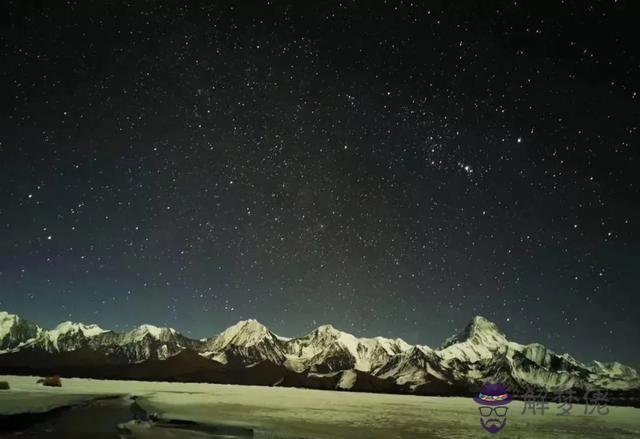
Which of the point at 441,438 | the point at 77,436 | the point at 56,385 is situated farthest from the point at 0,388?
the point at 441,438

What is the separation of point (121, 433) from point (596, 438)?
29438 millimetres

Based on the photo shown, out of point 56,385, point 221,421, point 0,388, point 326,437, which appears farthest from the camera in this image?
point 56,385

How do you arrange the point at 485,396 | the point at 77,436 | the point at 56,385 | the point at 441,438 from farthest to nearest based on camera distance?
the point at 56,385 < the point at 485,396 < the point at 441,438 < the point at 77,436

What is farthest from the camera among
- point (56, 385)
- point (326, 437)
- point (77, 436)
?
point (56, 385)

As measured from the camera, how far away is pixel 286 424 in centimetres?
3244

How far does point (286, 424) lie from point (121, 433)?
12.7 meters

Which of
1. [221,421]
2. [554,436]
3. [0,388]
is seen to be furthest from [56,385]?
[554,436]

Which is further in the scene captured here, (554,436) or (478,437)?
(554,436)

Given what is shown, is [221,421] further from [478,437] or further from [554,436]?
[554,436]

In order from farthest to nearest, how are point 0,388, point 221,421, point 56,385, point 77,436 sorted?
point 56,385, point 0,388, point 221,421, point 77,436

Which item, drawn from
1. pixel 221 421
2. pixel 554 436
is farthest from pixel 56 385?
pixel 554 436

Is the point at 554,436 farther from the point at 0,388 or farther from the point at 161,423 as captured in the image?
the point at 0,388

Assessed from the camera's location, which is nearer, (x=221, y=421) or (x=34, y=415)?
(x=34, y=415)

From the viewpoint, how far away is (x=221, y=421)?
106 feet
